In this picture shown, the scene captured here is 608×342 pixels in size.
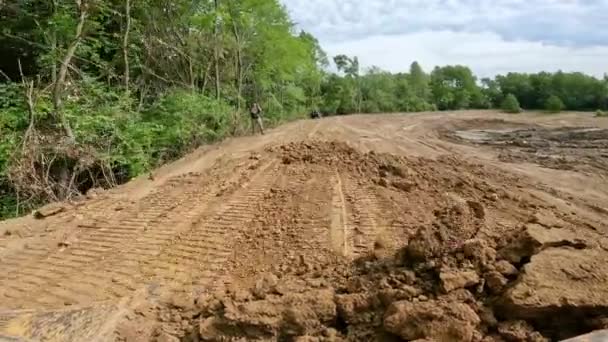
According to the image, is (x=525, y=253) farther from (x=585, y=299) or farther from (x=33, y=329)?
(x=33, y=329)

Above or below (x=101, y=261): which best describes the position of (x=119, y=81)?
above

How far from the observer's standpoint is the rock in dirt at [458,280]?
11.4 feet

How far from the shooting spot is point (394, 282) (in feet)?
12.4

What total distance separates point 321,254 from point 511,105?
33335 millimetres

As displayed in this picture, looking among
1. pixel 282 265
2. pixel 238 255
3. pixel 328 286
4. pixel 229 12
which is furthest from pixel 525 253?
pixel 229 12

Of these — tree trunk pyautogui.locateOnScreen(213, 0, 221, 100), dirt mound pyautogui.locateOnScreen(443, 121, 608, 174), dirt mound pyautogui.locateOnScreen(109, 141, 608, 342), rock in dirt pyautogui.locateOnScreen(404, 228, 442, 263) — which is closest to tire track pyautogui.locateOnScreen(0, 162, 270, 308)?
dirt mound pyautogui.locateOnScreen(109, 141, 608, 342)

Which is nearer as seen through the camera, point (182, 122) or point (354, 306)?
point (354, 306)

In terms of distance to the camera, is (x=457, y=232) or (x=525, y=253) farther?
(x=457, y=232)

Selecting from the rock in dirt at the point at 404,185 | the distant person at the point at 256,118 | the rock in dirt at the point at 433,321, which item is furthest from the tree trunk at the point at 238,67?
the rock in dirt at the point at 433,321

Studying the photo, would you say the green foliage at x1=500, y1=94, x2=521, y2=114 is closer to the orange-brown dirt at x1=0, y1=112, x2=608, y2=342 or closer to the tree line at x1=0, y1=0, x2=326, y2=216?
the tree line at x1=0, y1=0, x2=326, y2=216

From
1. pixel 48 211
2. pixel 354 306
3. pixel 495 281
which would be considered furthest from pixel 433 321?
pixel 48 211

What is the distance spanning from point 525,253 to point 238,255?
9.57 ft

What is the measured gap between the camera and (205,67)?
19516 mm

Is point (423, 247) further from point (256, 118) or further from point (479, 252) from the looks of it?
point (256, 118)
